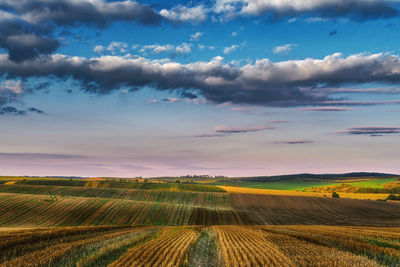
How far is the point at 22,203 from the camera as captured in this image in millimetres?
54594

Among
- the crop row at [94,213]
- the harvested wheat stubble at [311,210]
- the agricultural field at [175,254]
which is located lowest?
the harvested wheat stubble at [311,210]

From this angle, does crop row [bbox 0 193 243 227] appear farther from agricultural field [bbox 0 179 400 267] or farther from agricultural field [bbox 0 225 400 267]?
agricultural field [bbox 0 225 400 267]

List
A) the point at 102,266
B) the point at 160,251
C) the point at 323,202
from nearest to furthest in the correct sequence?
the point at 102,266
the point at 160,251
the point at 323,202

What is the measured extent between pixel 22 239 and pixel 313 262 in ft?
58.7

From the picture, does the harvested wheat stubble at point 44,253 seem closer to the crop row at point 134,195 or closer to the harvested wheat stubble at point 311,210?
the harvested wheat stubble at point 311,210

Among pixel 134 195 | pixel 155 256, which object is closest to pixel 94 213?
pixel 134 195

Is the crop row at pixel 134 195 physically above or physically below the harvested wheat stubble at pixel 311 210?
above

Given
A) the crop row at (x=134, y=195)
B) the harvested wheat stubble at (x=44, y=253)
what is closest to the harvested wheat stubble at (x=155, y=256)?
the harvested wheat stubble at (x=44, y=253)

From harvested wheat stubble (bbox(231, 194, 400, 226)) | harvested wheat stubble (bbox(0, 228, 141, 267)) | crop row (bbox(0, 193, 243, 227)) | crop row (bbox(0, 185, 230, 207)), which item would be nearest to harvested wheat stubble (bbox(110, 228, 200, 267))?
harvested wheat stubble (bbox(0, 228, 141, 267))

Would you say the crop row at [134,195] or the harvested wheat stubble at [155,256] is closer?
the harvested wheat stubble at [155,256]

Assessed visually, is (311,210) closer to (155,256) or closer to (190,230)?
(190,230)

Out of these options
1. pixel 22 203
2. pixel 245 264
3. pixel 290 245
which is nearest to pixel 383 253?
pixel 290 245

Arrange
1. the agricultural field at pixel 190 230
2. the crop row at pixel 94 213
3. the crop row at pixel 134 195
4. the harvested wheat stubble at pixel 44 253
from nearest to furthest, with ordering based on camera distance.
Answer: the harvested wheat stubble at pixel 44 253 → the agricultural field at pixel 190 230 → the crop row at pixel 94 213 → the crop row at pixel 134 195

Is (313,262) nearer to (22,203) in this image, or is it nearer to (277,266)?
(277,266)
